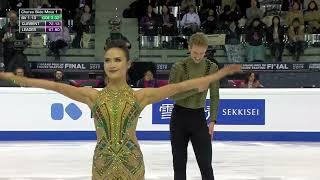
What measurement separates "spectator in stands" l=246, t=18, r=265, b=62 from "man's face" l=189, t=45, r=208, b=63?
27.6 ft

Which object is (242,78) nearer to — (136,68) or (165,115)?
(136,68)

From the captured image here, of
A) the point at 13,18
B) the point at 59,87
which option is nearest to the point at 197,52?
the point at 59,87

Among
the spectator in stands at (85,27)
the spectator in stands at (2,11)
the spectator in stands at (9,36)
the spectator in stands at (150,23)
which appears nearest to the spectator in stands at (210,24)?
the spectator in stands at (150,23)

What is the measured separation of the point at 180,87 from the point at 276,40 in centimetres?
1028

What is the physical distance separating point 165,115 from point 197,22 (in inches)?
184

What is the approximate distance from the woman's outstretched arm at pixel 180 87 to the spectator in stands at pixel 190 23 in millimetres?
10245

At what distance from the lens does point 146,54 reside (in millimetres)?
12477

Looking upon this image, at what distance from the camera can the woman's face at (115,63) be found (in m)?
2.29

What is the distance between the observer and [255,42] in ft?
39.8

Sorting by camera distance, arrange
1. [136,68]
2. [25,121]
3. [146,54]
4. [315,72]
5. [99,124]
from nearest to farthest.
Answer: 1. [99,124]
2. [25,121]
3. [136,68]
4. [315,72]
5. [146,54]

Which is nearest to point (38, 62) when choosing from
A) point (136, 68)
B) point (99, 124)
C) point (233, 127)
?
point (136, 68)

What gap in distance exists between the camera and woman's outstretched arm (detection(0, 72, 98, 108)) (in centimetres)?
231

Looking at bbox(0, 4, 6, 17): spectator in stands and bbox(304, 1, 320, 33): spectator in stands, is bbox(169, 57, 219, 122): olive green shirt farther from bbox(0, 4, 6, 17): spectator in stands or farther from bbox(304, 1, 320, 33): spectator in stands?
bbox(0, 4, 6, 17): spectator in stands
